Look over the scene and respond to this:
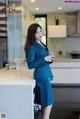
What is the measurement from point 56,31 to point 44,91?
492cm

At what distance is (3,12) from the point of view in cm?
528

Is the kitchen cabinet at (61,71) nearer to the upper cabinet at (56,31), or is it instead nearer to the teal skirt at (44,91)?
the upper cabinet at (56,31)

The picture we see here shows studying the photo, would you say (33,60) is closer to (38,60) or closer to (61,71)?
(38,60)

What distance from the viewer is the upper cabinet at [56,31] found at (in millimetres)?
7461

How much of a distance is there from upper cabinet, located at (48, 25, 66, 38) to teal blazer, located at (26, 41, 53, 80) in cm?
474

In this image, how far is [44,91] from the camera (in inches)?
110

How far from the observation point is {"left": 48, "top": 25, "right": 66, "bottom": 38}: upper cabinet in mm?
7461

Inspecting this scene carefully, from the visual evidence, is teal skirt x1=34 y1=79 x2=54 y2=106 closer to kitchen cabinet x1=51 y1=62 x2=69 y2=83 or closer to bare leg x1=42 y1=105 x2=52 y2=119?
bare leg x1=42 y1=105 x2=52 y2=119

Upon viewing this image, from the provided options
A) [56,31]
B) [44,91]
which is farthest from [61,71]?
[44,91]

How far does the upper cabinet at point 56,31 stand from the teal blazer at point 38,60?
4738mm

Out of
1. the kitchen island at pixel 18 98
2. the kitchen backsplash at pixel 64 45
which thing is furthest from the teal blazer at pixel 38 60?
the kitchen backsplash at pixel 64 45

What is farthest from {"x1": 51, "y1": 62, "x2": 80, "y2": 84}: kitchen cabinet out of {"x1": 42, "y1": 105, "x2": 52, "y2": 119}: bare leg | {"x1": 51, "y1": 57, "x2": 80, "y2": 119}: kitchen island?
{"x1": 42, "y1": 105, "x2": 52, "y2": 119}: bare leg

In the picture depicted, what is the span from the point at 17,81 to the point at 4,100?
10.5 inches

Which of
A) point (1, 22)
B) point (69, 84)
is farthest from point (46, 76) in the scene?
point (69, 84)
